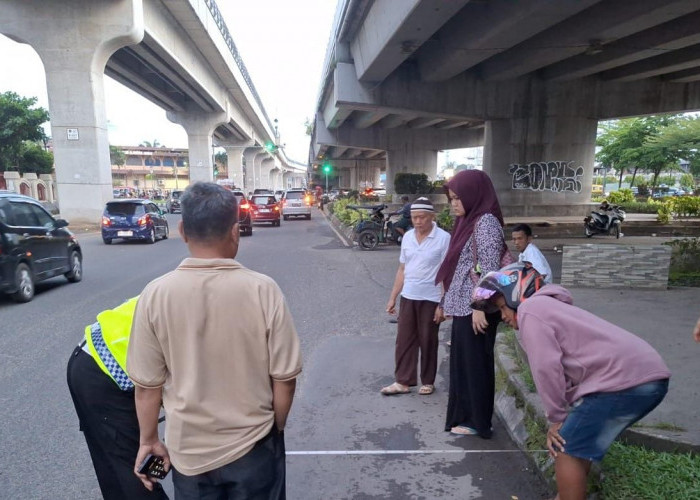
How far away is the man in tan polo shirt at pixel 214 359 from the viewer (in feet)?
5.54

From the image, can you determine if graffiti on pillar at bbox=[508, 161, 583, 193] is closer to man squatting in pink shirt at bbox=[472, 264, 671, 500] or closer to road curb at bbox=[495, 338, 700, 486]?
road curb at bbox=[495, 338, 700, 486]

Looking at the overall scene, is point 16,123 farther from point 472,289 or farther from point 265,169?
point 265,169

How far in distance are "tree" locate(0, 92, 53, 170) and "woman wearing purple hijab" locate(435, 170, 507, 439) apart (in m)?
44.8

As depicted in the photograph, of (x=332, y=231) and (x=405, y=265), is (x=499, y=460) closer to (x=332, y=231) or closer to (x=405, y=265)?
(x=405, y=265)

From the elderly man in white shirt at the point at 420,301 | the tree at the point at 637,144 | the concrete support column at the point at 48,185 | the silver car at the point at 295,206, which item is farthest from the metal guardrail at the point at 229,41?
the tree at the point at 637,144

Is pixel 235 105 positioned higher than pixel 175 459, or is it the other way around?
pixel 235 105

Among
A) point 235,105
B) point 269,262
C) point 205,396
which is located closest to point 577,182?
point 269,262

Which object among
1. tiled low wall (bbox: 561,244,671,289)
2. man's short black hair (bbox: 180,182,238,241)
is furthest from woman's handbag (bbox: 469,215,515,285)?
tiled low wall (bbox: 561,244,671,289)

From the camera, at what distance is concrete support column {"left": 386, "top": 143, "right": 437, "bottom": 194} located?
3531 cm

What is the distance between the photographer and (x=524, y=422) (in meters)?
3.59

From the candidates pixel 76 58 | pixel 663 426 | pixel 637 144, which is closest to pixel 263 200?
pixel 76 58

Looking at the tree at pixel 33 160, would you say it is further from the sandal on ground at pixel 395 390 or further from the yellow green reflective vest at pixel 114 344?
the yellow green reflective vest at pixel 114 344

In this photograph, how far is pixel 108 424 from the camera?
6.95 feet

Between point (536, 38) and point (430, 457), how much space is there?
1281 centimetres
